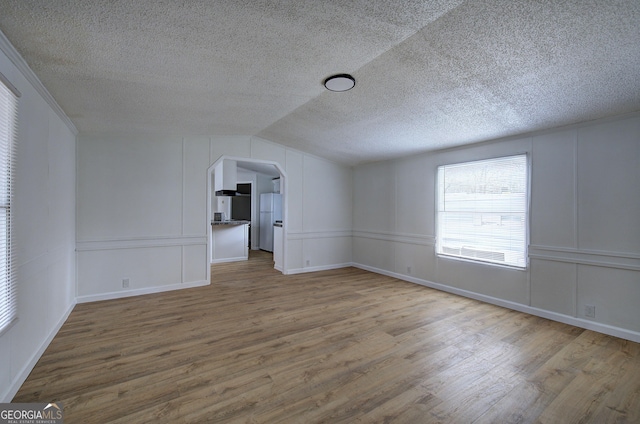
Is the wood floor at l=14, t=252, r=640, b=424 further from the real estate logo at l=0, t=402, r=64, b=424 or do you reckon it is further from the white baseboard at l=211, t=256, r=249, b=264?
the white baseboard at l=211, t=256, r=249, b=264

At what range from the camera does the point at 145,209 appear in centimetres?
452

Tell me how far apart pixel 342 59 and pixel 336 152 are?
3.20m

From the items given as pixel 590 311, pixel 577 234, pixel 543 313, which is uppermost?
pixel 577 234

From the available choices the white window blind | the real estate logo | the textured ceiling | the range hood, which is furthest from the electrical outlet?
the range hood

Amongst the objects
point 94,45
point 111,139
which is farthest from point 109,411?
point 111,139

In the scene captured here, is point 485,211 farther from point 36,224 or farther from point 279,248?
point 36,224

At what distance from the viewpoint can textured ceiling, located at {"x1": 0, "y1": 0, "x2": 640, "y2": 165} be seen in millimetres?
1788

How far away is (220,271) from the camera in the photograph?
20.0ft

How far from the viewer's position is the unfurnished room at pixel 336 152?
192cm

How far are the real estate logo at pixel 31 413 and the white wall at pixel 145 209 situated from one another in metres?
2.59

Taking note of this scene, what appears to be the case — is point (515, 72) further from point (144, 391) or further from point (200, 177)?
point (200, 177)

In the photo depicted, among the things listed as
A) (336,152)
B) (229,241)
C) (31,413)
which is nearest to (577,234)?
(336,152)

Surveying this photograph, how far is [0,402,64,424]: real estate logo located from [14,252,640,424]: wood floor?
0.07 meters

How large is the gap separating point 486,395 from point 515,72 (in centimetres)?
260
